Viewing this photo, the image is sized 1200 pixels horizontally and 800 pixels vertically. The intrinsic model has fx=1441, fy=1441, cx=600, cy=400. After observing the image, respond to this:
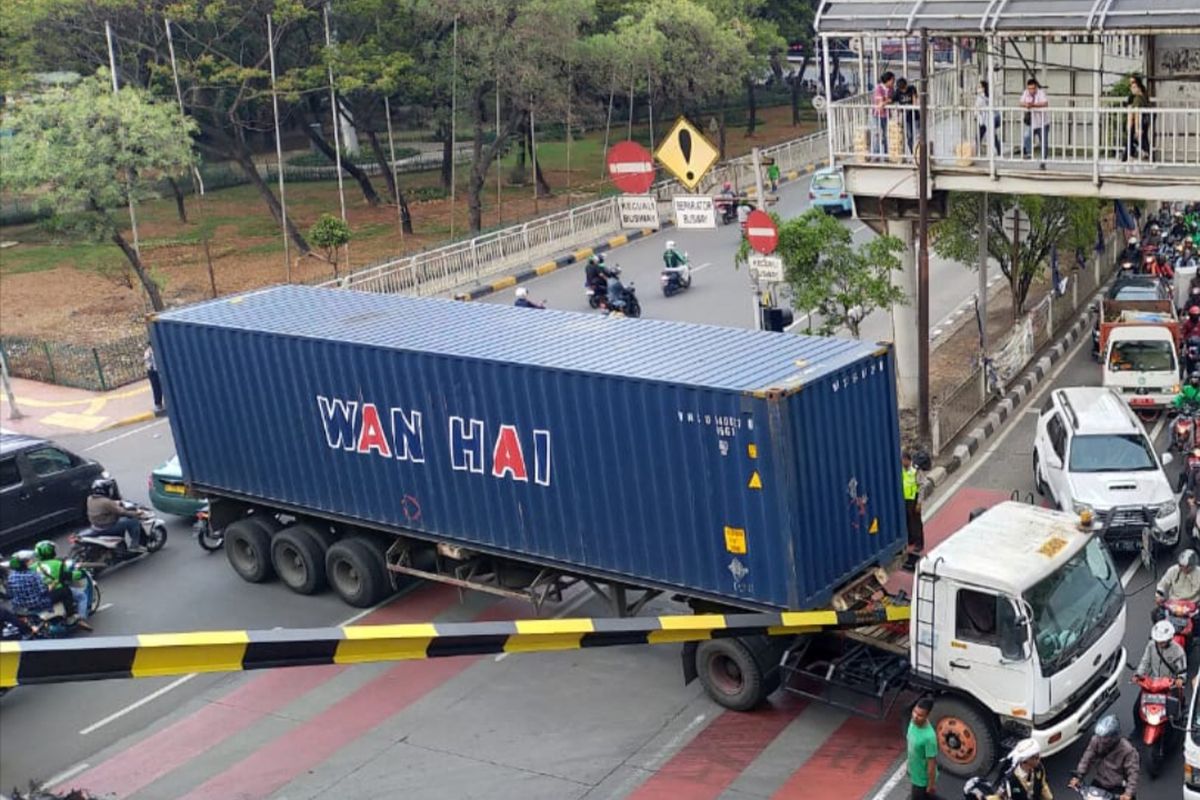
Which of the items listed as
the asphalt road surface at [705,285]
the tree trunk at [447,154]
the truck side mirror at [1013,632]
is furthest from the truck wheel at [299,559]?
the tree trunk at [447,154]

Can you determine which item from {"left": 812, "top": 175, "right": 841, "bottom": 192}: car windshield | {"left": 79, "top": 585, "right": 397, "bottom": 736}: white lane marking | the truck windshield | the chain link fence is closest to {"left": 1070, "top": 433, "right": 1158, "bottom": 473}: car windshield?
the truck windshield

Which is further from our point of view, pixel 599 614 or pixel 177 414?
pixel 177 414

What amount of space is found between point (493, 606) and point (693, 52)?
30.9 meters

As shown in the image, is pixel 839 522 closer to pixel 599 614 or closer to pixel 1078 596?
pixel 1078 596

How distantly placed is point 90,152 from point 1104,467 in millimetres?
22181

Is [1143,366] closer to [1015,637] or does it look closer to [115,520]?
[1015,637]

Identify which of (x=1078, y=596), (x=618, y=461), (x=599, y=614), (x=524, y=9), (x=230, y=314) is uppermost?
(x=524, y=9)

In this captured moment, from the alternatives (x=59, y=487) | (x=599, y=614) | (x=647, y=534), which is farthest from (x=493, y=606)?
(x=59, y=487)

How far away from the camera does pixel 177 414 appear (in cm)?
1747

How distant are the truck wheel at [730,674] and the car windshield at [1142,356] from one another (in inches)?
425

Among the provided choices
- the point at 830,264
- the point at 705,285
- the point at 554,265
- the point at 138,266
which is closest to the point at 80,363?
the point at 138,266

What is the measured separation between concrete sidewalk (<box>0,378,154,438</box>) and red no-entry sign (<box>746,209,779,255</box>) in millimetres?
12077

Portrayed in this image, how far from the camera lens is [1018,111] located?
20.7 m

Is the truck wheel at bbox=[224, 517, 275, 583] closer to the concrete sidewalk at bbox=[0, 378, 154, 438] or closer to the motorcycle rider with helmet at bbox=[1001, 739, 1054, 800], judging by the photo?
the concrete sidewalk at bbox=[0, 378, 154, 438]
